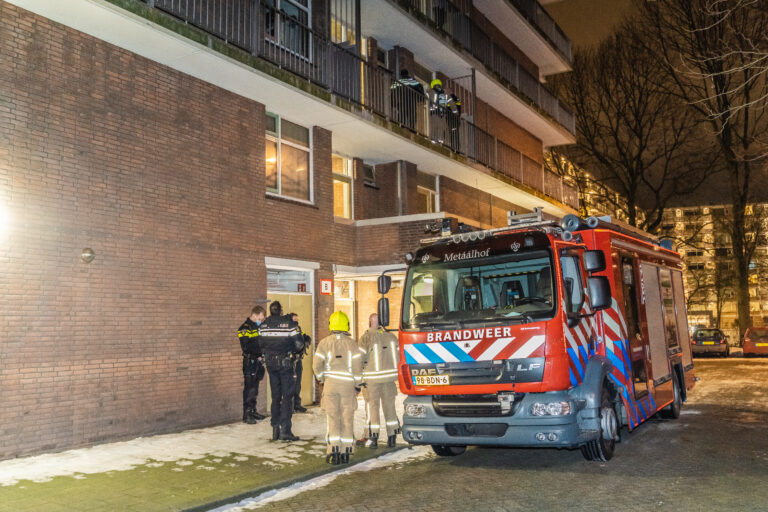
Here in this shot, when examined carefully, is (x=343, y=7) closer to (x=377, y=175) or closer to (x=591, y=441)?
(x=377, y=175)

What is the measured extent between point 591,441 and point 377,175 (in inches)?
440

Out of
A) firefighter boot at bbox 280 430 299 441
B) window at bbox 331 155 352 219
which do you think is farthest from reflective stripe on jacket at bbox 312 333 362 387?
window at bbox 331 155 352 219

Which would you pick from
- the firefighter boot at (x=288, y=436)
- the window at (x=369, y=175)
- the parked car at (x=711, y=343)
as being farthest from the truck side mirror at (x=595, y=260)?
the parked car at (x=711, y=343)

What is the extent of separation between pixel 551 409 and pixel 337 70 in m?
9.07

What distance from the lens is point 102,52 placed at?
33.1ft

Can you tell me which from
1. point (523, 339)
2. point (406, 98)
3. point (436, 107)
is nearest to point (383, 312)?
point (523, 339)

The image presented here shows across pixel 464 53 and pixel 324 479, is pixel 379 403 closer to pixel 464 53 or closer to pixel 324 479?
pixel 324 479

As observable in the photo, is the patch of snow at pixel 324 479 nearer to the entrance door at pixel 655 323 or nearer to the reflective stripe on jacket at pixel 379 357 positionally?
the reflective stripe on jacket at pixel 379 357

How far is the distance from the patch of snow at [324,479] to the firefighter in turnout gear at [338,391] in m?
0.28

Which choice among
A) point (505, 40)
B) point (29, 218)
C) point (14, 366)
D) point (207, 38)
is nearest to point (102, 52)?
point (207, 38)

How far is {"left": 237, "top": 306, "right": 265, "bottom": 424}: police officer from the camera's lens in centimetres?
1147

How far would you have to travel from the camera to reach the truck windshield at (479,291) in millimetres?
7793

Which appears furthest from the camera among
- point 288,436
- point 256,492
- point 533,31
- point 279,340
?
point 533,31

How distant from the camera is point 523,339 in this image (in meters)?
7.53
